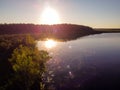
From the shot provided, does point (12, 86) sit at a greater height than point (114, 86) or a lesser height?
greater

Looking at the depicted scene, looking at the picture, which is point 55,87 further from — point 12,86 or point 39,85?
point 12,86

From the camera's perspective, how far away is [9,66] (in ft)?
182

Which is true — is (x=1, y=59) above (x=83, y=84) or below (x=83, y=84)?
above

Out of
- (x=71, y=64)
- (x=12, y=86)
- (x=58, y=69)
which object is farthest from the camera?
(x=71, y=64)

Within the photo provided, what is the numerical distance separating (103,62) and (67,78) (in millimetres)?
26333

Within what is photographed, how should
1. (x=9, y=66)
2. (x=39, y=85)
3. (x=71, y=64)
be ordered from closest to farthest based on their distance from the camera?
(x=39, y=85)
(x=9, y=66)
(x=71, y=64)

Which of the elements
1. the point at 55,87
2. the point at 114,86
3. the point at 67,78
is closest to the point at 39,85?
the point at 55,87

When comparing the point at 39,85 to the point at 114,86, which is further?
the point at 114,86

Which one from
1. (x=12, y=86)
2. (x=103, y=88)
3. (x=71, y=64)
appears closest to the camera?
(x=12, y=86)

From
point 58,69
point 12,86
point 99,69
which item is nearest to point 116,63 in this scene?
point 99,69

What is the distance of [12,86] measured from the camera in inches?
1689

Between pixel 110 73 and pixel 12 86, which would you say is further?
pixel 110 73

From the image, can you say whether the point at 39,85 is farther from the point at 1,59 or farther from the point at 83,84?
the point at 1,59

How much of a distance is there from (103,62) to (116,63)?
5.07 metres
